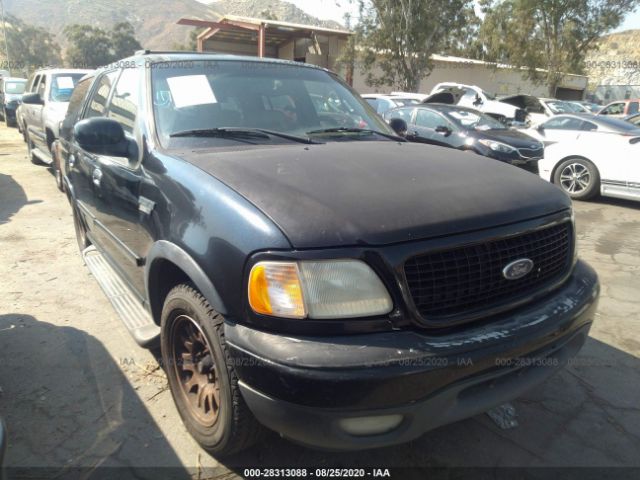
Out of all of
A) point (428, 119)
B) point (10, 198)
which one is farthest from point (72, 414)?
point (428, 119)

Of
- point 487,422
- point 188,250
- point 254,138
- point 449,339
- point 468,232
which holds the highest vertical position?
point 254,138

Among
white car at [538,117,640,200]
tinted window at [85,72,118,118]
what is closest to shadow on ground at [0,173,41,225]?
tinted window at [85,72,118,118]

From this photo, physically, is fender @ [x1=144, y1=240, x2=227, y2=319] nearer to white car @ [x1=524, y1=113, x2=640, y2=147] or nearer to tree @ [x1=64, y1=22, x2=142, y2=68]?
white car @ [x1=524, y1=113, x2=640, y2=147]

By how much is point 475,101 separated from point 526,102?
3450 millimetres

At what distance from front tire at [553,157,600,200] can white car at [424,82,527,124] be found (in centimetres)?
569

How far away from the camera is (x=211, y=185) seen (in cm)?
211

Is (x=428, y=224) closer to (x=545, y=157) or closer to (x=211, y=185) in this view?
(x=211, y=185)

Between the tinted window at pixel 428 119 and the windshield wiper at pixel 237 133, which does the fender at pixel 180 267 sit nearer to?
the windshield wiper at pixel 237 133

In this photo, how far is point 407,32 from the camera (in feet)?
66.8

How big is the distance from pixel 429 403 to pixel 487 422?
1054 millimetres

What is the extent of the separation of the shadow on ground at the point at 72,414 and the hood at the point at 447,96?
38.6 ft

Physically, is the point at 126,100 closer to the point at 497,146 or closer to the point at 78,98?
the point at 78,98

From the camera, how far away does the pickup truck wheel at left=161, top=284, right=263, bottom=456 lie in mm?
2000

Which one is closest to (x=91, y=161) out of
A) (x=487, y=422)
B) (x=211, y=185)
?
(x=211, y=185)
